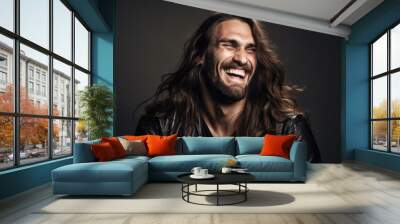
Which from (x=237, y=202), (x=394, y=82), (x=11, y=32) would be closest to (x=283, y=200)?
(x=237, y=202)

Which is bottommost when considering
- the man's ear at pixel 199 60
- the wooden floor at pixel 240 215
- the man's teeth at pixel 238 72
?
the wooden floor at pixel 240 215

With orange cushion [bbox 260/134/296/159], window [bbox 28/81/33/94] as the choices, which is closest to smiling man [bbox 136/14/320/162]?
orange cushion [bbox 260/134/296/159]

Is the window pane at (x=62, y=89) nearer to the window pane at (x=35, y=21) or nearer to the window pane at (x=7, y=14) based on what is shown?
the window pane at (x=35, y=21)

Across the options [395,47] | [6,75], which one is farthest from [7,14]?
[395,47]

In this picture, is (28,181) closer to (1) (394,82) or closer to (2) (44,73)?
(2) (44,73)

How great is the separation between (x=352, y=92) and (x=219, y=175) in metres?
5.44

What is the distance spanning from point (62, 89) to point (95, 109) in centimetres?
87

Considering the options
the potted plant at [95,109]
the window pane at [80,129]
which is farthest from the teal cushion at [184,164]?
the window pane at [80,129]

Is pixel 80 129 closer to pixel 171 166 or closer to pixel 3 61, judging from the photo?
pixel 171 166

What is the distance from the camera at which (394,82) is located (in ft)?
26.0

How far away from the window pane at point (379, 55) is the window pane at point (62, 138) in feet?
22.3

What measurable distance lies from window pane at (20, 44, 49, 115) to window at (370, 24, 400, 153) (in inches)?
265

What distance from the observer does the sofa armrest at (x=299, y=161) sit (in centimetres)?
602

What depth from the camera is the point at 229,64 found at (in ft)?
27.3
